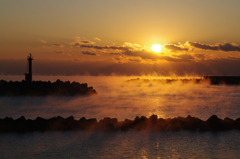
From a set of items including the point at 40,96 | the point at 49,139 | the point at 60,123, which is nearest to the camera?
the point at 49,139

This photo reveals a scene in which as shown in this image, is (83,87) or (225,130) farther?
(83,87)

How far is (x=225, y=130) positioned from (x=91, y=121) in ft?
24.1

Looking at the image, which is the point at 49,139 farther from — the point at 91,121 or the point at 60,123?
the point at 91,121

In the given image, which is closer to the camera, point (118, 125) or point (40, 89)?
point (118, 125)

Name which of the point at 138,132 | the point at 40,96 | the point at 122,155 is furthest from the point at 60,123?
the point at 40,96

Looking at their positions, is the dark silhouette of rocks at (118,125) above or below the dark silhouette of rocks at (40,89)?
below

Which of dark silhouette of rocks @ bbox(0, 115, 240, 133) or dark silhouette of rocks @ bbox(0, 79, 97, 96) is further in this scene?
dark silhouette of rocks @ bbox(0, 79, 97, 96)

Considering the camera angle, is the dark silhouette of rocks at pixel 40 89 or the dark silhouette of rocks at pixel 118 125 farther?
the dark silhouette of rocks at pixel 40 89

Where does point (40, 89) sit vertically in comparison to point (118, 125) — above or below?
above

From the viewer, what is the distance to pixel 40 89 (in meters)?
44.8

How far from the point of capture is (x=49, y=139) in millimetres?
11844

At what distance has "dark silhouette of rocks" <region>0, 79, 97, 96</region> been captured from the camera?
4397 cm

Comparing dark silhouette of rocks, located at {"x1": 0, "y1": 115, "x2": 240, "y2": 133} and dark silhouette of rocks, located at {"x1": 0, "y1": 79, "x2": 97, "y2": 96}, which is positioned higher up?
dark silhouette of rocks, located at {"x1": 0, "y1": 79, "x2": 97, "y2": 96}

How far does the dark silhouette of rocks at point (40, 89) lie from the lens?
144ft
